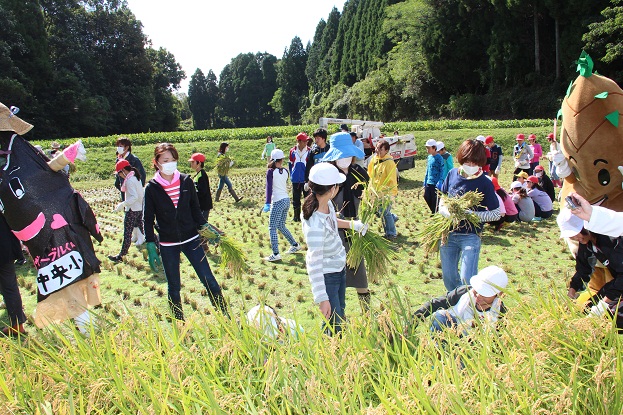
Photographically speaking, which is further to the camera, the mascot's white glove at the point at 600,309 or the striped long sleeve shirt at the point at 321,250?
the striped long sleeve shirt at the point at 321,250

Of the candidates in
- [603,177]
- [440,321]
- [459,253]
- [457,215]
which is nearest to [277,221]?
[459,253]

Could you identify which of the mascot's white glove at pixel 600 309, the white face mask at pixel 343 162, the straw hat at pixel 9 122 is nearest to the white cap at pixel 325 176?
the white face mask at pixel 343 162

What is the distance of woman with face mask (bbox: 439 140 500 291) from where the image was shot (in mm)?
4750

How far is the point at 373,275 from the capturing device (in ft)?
15.8

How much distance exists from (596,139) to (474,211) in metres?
1.34

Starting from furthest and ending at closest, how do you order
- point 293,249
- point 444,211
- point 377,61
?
1. point 377,61
2. point 293,249
3. point 444,211

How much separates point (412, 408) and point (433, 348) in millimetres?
512

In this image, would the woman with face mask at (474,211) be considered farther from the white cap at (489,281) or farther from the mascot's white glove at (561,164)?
the white cap at (489,281)

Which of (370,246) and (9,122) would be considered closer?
(9,122)

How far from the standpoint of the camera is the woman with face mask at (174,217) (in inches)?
200

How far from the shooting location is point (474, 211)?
4785 millimetres

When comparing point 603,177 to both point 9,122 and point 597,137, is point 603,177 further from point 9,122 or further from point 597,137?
point 9,122

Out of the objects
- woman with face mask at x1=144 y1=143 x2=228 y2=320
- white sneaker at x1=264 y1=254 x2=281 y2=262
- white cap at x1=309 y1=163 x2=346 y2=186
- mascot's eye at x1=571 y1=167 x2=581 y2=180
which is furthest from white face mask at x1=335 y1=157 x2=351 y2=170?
white sneaker at x1=264 y1=254 x2=281 y2=262

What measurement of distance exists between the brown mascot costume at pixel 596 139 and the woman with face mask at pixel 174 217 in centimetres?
343
